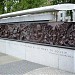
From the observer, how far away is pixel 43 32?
10.7 m

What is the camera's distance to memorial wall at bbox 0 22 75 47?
913 cm

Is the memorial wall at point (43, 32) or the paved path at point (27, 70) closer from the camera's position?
the paved path at point (27, 70)

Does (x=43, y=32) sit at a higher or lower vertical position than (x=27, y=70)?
higher

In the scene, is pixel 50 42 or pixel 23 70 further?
pixel 50 42

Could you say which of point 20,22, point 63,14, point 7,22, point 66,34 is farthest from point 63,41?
point 7,22

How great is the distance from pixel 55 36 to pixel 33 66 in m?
1.77

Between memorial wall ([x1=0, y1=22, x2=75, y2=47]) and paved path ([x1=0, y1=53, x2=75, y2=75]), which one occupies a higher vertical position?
memorial wall ([x1=0, y1=22, x2=75, y2=47])

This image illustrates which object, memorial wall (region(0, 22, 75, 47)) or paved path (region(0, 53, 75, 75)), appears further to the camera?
memorial wall (region(0, 22, 75, 47))

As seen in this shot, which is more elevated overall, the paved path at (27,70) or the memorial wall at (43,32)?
the memorial wall at (43,32)

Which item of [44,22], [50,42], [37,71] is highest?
[44,22]

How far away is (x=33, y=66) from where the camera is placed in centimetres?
1018

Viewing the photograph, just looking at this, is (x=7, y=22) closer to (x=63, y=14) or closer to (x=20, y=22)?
(x=20, y=22)

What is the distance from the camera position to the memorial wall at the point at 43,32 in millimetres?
9133

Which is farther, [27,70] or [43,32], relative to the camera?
[43,32]
